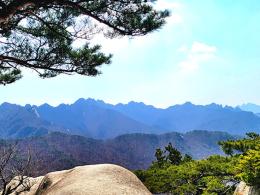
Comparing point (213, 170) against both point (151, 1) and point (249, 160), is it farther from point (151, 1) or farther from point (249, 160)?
point (151, 1)

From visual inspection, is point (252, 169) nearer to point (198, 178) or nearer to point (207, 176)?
point (207, 176)

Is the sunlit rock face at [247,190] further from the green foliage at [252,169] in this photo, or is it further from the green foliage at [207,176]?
the green foliage at [207,176]

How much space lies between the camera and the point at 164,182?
46.1ft

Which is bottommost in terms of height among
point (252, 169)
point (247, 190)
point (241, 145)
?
point (247, 190)

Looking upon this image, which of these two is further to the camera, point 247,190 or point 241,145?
point 241,145

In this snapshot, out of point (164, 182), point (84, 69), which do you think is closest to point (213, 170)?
point (164, 182)

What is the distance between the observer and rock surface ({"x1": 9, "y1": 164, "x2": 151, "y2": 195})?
869cm

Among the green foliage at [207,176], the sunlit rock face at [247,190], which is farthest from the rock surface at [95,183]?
the green foliage at [207,176]

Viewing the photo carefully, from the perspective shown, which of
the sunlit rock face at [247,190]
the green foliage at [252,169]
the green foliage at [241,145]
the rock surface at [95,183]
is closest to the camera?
the rock surface at [95,183]

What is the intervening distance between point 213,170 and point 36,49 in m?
7.72

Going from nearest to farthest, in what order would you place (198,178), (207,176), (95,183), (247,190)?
1. (95,183)
2. (247,190)
3. (207,176)
4. (198,178)

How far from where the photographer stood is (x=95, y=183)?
8.94m

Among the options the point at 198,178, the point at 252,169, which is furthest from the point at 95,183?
the point at 198,178

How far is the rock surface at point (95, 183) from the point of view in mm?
8688
